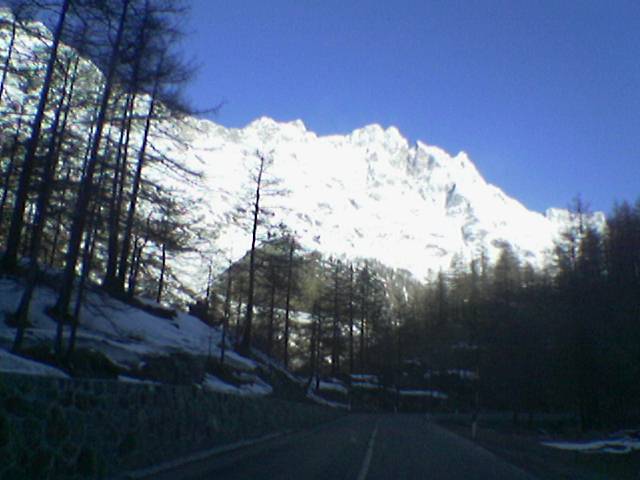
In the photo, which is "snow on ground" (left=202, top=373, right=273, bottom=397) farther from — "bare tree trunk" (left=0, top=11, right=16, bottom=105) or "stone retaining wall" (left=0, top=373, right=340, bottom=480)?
"bare tree trunk" (left=0, top=11, right=16, bottom=105)

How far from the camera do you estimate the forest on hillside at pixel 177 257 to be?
1326 cm

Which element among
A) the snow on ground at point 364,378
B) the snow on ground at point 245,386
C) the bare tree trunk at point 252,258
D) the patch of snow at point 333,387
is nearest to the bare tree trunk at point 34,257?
the snow on ground at point 245,386

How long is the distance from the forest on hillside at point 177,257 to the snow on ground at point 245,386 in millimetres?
2943

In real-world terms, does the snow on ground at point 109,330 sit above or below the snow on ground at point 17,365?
above

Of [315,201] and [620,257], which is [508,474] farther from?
[315,201]

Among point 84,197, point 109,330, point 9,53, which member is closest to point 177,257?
point 109,330

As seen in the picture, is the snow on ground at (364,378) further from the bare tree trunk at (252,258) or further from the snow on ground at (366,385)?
the bare tree trunk at (252,258)

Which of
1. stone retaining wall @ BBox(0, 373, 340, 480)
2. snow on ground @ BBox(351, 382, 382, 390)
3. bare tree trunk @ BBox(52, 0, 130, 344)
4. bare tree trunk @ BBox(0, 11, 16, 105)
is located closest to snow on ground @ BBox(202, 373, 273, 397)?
stone retaining wall @ BBox(0, 373, 340, 480)

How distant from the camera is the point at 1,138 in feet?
68.0

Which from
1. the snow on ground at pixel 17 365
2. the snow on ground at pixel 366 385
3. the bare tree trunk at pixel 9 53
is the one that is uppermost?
the bare tree trunk at pixel 9 53

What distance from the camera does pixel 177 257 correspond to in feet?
86.1

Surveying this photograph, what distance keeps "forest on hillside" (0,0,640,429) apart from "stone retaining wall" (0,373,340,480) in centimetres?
287

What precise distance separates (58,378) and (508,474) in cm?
833

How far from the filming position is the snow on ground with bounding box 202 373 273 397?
57.7 ft
